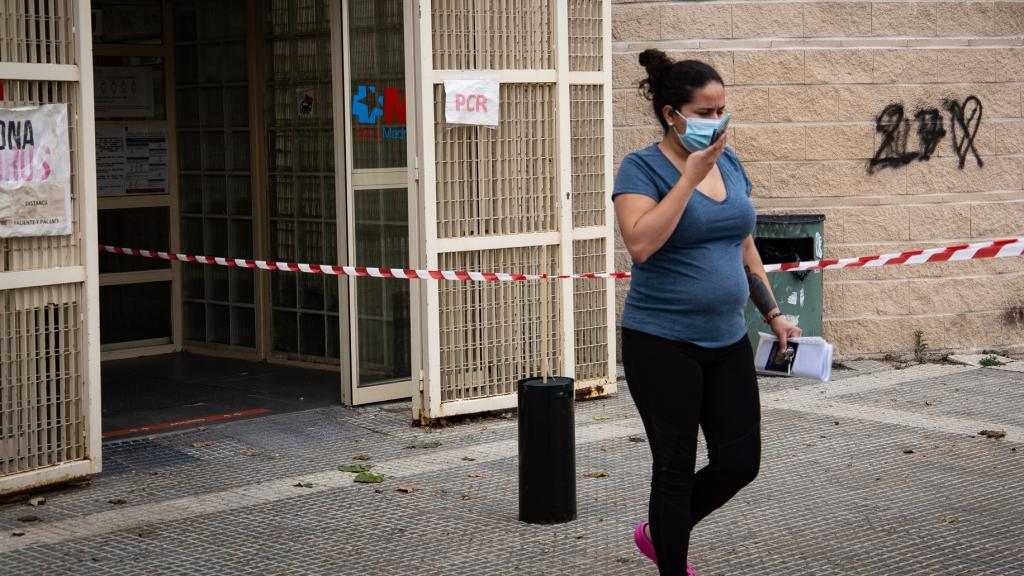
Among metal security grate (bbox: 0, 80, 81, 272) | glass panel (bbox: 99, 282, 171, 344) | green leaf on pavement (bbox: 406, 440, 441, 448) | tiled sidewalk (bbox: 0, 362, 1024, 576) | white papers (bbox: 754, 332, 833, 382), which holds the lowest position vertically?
tiled sidewalk (bbox: 0, 362, 1024, 576)

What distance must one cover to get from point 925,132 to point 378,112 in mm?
4512

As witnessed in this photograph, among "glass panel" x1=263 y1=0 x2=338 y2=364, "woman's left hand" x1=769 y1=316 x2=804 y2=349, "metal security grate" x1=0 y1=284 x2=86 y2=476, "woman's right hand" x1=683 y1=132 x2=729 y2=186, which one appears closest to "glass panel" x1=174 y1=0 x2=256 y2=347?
"glass panel" x1=263 y1=0 x2=338 y2=364

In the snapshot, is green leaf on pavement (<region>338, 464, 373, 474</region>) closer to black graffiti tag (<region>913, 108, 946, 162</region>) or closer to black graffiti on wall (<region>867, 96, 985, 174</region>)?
black graffiti on wall (<region>867, 96, 985, 174</region>)

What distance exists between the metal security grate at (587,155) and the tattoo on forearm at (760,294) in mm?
4267

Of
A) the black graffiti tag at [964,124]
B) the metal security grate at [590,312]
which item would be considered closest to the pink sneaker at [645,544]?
the metal security grate at [590,312]

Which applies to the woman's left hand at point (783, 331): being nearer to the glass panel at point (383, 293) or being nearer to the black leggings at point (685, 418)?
the black leggings at point (685, 418)

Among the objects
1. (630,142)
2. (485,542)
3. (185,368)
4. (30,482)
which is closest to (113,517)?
(30,482)

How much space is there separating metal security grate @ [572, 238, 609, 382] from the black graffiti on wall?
2.76 metres

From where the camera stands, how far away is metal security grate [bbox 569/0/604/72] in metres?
9.32

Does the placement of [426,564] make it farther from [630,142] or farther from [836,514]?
[630,142]

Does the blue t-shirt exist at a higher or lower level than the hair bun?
lower

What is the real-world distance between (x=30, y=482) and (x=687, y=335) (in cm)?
386

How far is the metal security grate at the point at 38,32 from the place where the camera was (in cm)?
682

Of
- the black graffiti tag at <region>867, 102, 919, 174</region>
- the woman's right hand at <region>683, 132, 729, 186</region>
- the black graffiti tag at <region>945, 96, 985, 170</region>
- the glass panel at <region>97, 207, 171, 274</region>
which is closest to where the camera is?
the woman's right hand at <region>683, 132, 729, 186</region>
